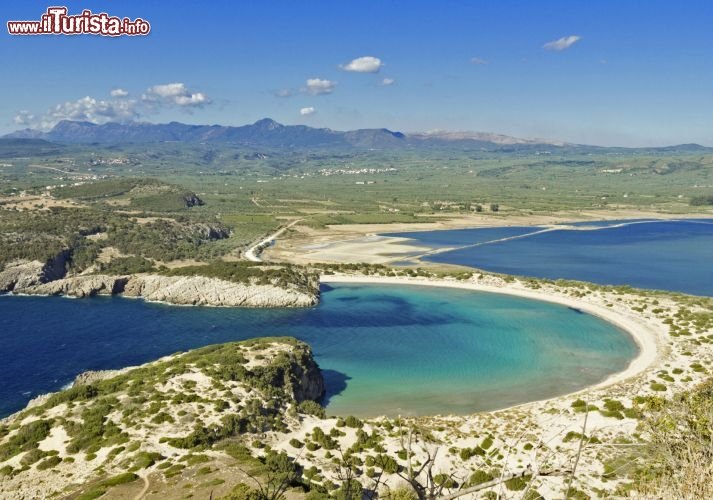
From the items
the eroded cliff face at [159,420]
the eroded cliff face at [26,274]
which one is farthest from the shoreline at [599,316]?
the eroded cliff face at [26,274]

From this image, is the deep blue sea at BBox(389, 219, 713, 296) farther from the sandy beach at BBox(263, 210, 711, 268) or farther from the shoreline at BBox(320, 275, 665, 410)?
the shoreline at BBox(320, 275, 665, 410)

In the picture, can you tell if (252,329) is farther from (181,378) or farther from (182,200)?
(182,200)

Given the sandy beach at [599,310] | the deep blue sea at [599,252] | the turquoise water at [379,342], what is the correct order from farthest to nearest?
the deep blue sea at [599,252], the sandy beach at [599,310], the turquoise water at [379,342]

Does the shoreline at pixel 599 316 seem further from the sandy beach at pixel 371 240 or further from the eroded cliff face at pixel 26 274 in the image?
the eroded cliff face at pixel 26 274

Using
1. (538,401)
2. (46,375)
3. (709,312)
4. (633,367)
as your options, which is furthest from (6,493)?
(709,312)

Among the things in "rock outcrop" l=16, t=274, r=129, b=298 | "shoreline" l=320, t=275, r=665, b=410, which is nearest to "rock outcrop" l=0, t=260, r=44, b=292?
"rock outcrop" l=16, t=274, r=129, b=298

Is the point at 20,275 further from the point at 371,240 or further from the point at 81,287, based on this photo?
the point at 371,240

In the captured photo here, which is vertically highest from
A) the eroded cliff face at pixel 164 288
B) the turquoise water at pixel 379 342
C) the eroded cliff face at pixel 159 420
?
the eroded cliff face at pixel 159 420
